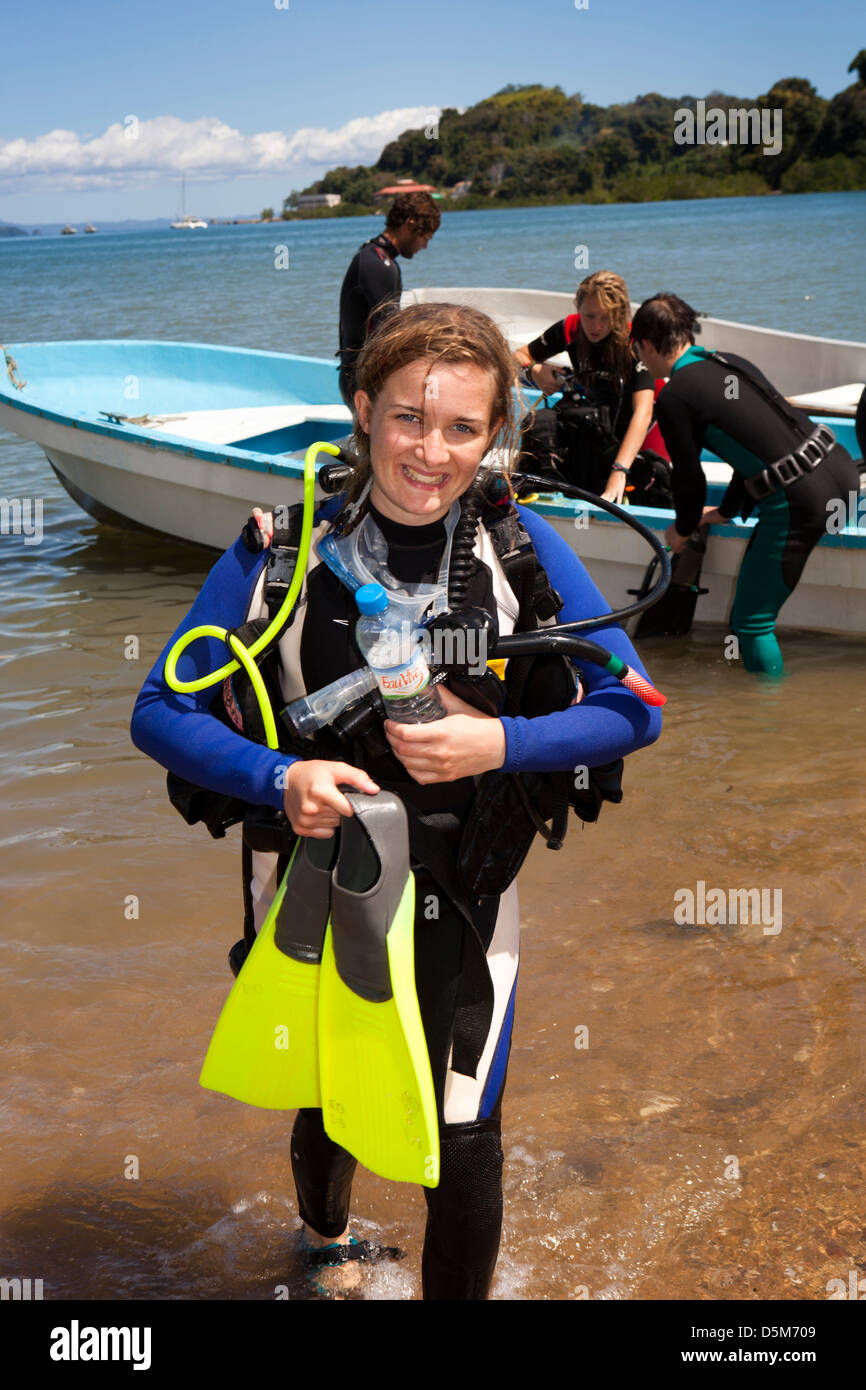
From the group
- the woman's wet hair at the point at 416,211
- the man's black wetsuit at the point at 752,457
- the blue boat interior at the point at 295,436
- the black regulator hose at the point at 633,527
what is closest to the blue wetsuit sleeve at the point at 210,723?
the black regulator hose at the point at 633,527

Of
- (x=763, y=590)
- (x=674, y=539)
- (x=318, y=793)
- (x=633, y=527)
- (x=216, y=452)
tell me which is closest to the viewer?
(x=318, y=793)

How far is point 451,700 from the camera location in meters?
1.79

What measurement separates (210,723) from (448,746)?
0.39 metres

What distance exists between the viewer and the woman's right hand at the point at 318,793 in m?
→ 1.63

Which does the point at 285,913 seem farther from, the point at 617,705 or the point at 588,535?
the point at 588,535

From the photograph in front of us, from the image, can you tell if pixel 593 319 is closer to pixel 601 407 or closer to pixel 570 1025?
pixel 601 407

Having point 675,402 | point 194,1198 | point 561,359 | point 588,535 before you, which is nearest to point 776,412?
point 675,402

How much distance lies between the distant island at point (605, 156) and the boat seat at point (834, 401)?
3458 inches

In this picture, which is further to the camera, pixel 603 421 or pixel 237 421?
pixel 237 421

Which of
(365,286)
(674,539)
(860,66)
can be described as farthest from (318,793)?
(860,66)

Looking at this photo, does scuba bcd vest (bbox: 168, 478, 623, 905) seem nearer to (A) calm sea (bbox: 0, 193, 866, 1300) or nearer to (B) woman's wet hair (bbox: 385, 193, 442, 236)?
(A) calm sea (bbox: 0, 193, 866, 1300)

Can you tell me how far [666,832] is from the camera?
14.5 ft

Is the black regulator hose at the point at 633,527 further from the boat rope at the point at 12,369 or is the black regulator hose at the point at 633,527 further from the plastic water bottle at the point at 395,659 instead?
the boat rope at the point at 12,369

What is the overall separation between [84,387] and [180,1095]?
25.9 ft
